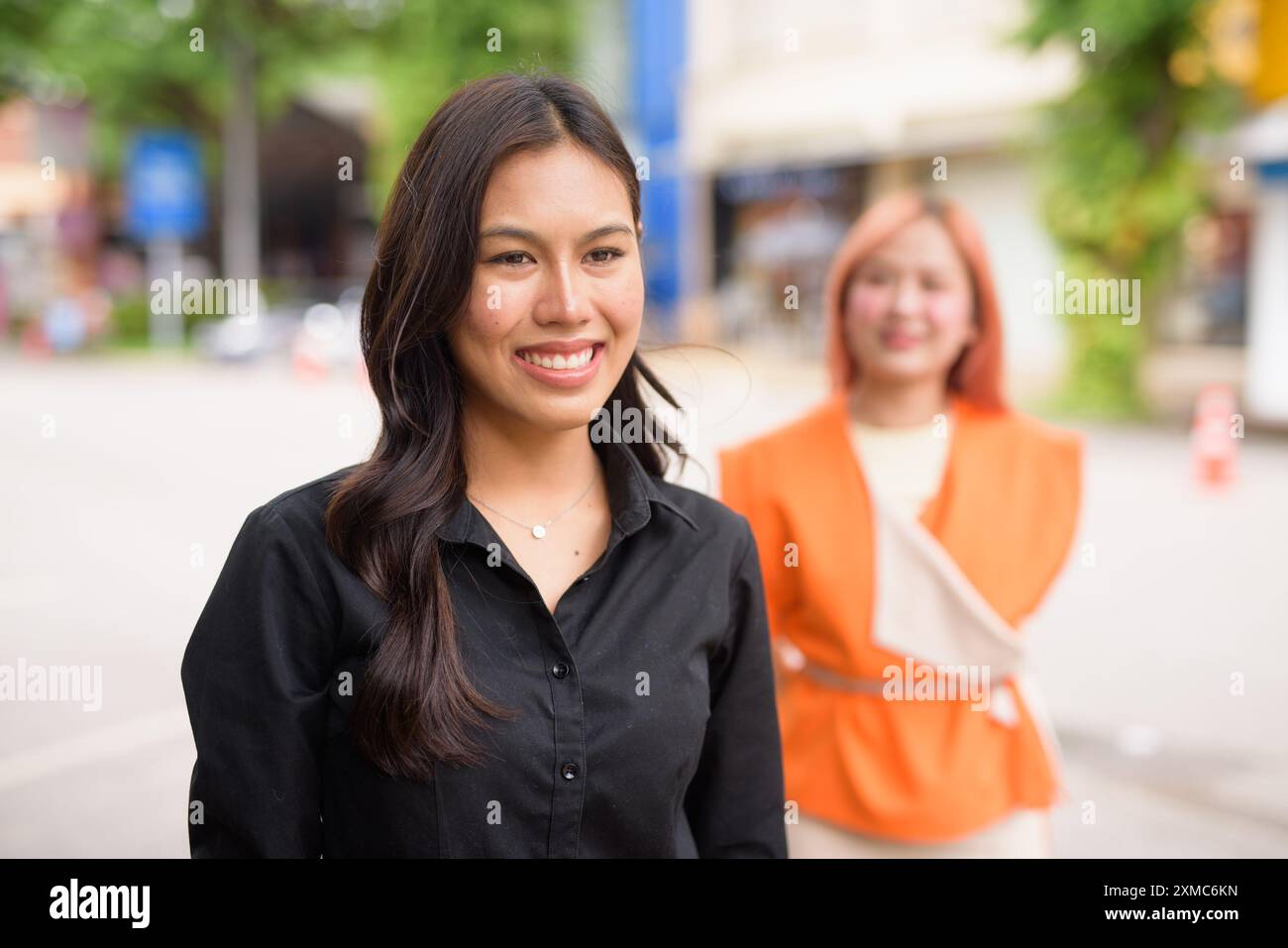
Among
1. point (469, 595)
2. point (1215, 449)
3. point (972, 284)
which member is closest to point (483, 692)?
point (469, 595)

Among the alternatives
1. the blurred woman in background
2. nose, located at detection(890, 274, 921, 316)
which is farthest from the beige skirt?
nose, located at detection(890, 274, 921, 316)

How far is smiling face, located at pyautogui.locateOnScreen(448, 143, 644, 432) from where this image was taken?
1.52m

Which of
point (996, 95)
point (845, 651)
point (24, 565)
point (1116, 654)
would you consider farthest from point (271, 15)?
point (845, 651)

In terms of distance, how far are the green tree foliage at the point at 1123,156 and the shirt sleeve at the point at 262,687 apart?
11.8 metres

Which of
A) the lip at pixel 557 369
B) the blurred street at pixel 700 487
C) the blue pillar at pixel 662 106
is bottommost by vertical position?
the blurred street at pixel 700 487

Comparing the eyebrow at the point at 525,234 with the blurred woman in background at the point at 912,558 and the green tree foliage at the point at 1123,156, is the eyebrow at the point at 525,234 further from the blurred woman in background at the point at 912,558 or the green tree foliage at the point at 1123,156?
the green tree foliage at the point at 1123,156

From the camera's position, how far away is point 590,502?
5.69 ft

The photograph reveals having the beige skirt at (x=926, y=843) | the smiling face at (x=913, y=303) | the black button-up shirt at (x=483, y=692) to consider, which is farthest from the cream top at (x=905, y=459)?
the black button-up shirt at (x=483, y=692)

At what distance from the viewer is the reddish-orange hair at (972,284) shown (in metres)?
2.49

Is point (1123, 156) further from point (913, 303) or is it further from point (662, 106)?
point (913, 303)

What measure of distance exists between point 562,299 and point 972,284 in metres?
1.24

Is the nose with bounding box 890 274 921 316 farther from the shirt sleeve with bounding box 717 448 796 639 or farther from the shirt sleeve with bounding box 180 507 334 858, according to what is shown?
the shirt sleeve with bounding box 180 507 334 858

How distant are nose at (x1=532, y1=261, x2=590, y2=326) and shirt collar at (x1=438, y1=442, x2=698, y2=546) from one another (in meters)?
0.25

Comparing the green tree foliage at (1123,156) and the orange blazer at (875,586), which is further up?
the green tree foliage at (1123,156)
